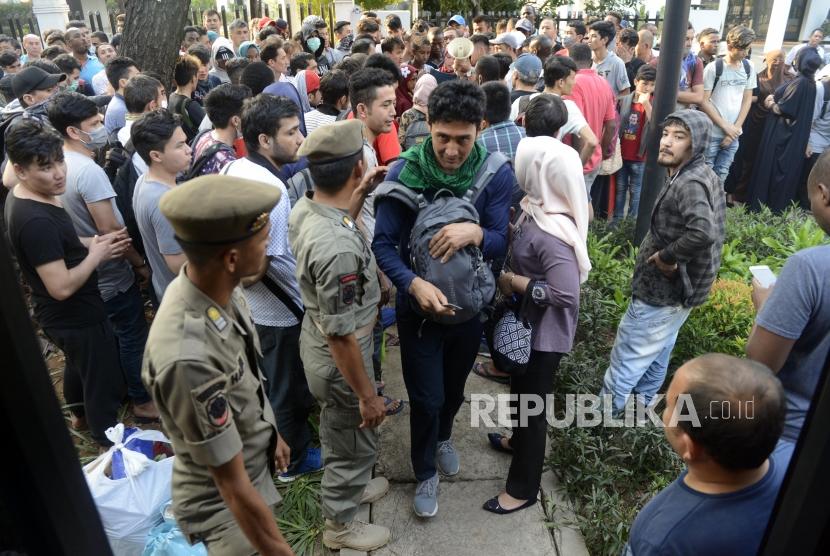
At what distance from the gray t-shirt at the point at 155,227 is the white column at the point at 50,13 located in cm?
1797


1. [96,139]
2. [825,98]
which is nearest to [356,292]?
[96,139]

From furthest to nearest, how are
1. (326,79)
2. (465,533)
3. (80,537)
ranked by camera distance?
1. (326,79)
2. (465,533)
3. (80,537)

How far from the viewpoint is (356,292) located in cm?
234

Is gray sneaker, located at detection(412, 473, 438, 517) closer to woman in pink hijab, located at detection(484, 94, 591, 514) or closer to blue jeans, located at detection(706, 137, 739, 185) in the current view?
woman in pink hijab, located at detection(484, 94, 591, 514)

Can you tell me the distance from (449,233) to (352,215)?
487 mm

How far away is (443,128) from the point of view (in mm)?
2592

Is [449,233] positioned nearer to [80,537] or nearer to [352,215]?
[352,215]

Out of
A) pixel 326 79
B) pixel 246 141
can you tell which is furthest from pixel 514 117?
pixel 246 141

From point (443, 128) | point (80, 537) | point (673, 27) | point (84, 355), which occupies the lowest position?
point (84, 355)

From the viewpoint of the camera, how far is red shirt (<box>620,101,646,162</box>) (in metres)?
6.17

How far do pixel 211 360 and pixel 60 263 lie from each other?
65.4 inches

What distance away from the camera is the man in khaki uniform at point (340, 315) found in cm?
226

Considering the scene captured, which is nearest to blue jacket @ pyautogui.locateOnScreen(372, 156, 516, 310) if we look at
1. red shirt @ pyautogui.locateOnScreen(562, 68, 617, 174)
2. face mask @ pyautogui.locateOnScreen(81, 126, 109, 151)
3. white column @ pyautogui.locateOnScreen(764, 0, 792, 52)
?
face mask @ pyautogui.locateOnScreen(81, 126, 109, 151)

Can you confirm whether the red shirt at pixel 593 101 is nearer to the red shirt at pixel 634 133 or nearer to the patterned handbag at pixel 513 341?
the red shirt at pixel 634 133
